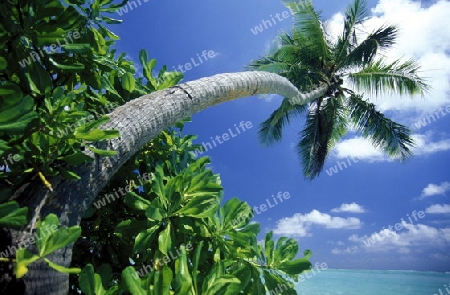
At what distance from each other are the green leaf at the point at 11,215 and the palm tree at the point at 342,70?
382 inches

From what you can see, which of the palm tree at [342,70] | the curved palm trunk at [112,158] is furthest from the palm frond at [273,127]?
the curved palm trunk at [112,158]

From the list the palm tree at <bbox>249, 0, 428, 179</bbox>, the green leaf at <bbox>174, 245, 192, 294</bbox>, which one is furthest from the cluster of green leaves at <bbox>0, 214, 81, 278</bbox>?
the palm tree at <bbox>249, 0, 428, 179</bbox>

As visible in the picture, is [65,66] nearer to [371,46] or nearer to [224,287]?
[224,287]

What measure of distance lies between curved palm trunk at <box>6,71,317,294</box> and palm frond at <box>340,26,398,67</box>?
955 centimetres

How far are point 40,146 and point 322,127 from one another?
11.8 m

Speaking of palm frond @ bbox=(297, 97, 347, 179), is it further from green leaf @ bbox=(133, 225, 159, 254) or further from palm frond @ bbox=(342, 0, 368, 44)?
green leaf @ bbox=(133, 225, 159, 254)

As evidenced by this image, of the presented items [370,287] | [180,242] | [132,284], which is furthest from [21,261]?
[370,287]

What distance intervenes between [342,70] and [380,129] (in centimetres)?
238

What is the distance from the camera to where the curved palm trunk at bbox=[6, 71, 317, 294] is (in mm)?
1160

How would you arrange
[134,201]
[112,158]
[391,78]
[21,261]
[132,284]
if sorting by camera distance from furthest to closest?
[391,78]
[134,201]
[112,158]
[132,284]
[21,261]

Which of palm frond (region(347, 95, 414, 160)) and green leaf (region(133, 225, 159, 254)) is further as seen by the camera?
palm frond (region(347, 95, 414, 160))

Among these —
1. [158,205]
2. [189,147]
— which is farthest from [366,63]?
[158,205]

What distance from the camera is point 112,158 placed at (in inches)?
58.1

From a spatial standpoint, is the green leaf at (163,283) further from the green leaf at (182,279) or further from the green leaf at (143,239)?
the green leaf at (143,239)
